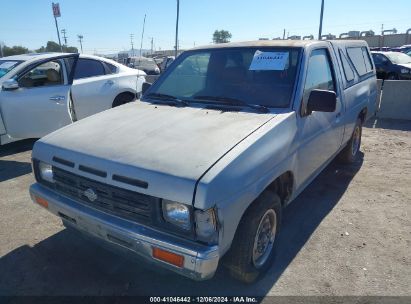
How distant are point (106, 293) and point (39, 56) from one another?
4.99 m

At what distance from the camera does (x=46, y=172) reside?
9.78 ft

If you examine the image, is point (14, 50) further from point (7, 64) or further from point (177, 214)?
point (177, 214)

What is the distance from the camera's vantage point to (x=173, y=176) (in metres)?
2.19

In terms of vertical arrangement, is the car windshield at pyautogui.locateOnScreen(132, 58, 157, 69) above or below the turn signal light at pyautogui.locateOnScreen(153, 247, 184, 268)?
above

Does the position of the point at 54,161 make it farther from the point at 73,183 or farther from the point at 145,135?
the point at 145,135

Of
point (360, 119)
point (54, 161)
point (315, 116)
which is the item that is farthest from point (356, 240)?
point (54, 161)

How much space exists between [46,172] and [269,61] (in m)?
2.28

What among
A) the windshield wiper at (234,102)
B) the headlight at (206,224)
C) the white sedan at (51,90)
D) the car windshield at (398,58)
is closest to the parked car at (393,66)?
the car windshield at (398,58)

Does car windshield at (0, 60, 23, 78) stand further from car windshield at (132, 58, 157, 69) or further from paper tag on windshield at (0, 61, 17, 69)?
car windshield at (132, 58, 157, 69)

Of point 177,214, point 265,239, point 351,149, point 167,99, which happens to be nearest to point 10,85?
point 167,99

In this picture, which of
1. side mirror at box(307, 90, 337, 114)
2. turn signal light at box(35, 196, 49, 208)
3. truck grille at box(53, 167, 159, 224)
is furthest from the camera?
side mirror at box(307, 90, 337, 114)

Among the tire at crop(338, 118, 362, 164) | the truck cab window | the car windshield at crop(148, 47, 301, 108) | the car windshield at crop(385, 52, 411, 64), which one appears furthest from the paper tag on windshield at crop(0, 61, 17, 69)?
the car windshield at crop(385, 52, 411, 64)

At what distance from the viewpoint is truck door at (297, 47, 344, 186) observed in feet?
10.8

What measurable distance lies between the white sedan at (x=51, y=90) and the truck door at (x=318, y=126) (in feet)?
14.1
